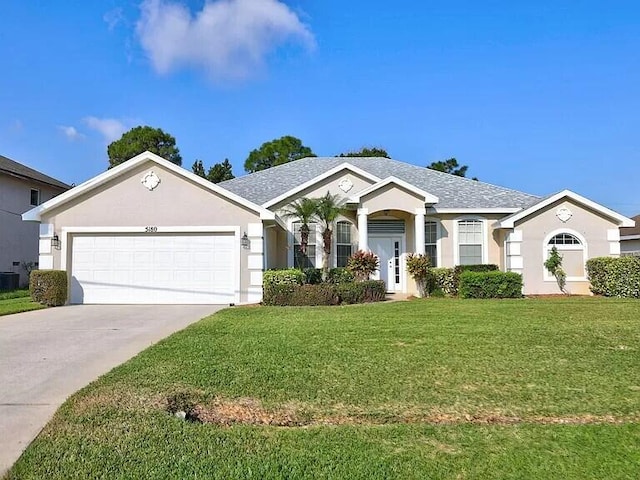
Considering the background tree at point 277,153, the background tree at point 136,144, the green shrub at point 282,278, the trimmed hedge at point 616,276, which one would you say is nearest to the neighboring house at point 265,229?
the green shrub at point 282,278

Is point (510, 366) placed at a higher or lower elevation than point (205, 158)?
→ lower

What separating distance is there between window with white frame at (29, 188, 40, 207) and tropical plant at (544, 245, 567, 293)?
2362 cm

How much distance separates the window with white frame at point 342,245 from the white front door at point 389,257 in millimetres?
1103

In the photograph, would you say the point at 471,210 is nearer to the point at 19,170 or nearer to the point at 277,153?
the point at 19,170

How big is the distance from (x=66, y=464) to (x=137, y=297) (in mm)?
12010

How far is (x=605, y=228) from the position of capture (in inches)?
693

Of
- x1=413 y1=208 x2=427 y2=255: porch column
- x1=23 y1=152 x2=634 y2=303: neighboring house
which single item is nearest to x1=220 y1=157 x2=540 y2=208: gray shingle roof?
x1=23 y1=152 x2=634 y2=303: neighboring house

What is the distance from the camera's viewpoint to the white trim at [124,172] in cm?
1507

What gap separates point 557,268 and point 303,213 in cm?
924

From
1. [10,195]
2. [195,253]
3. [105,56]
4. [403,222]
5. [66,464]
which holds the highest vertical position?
[105,56]

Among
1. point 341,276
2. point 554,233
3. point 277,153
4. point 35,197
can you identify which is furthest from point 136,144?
point 554,233

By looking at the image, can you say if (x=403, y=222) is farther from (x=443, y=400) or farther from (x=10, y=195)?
(x=10, y=195)

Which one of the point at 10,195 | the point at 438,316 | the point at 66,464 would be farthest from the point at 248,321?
the point at 10,195

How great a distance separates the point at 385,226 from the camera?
18953mm
